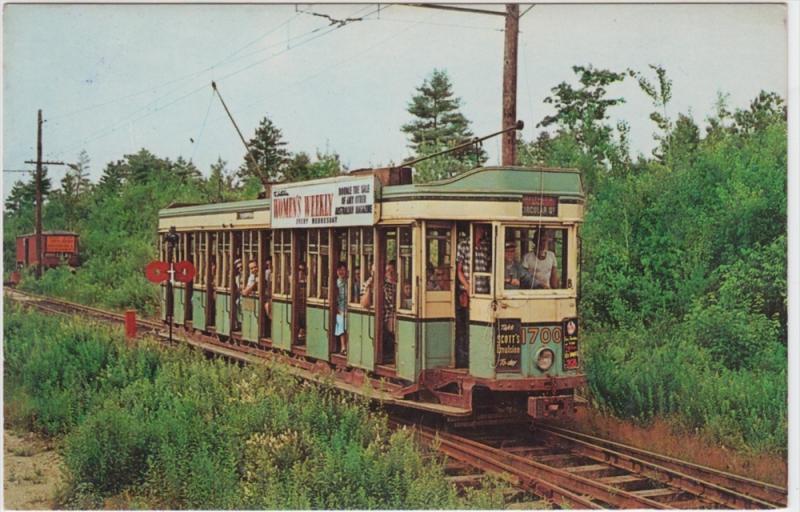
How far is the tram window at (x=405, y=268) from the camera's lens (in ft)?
36.5

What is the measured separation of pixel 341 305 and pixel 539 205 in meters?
3.43

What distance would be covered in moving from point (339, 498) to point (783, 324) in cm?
735

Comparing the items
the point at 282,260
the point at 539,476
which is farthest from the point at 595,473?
the point at 282,260

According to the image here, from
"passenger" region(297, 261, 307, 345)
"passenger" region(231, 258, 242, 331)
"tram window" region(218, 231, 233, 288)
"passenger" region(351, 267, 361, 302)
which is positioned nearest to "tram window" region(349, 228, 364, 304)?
"passenger" region(351, 267, 361, 302)

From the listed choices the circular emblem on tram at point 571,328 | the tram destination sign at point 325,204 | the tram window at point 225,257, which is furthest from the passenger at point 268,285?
the circular emblem on tram at point 571,328

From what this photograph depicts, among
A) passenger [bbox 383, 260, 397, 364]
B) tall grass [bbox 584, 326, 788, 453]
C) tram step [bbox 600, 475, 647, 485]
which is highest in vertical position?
passenger [bbox 383, 260, 397, 364]

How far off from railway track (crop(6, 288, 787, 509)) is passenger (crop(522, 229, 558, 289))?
1992 millimetres

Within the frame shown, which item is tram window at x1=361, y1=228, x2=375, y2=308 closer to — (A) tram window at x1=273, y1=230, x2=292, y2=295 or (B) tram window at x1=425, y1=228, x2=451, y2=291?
(B) tram window at x1=425, y1=228, x2=451, y2=291

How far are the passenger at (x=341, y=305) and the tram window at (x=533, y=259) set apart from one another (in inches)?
110

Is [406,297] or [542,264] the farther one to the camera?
[406,297]

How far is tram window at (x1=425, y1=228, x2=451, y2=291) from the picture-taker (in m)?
11.0

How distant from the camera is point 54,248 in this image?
1118 inches

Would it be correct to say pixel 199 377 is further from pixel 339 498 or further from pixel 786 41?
pixel 786 41

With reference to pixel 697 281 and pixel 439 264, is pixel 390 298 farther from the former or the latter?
pixel 697 281
